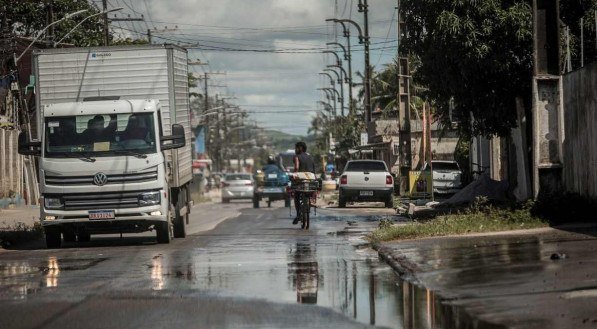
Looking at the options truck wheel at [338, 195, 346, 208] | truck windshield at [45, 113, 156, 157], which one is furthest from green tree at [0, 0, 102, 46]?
truck windshield at [45, 113, 156, 157]

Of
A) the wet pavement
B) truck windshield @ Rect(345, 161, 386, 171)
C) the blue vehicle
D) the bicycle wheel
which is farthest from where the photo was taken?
the blue vehicle

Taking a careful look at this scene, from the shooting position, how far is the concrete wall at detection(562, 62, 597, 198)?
2027 centimetres

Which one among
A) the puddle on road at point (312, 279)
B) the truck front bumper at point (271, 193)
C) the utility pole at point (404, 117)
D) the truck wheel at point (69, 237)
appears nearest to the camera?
the puddle on road at point (312, 279)

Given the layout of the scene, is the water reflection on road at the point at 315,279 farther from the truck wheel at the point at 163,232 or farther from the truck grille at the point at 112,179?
the truck grille at the point at 112,179

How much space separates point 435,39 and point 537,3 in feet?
13.2

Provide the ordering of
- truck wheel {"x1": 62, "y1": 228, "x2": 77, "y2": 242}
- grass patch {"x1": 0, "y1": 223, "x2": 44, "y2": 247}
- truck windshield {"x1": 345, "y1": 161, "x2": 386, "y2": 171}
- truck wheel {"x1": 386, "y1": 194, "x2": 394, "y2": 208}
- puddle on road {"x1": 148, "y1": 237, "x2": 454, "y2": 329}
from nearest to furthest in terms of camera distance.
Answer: puddle on road {"x1": 148, "y1": 237, "x2": 454, "y2": 329} → grass patch {"x1": 0, "y1": 223, "x2": 44, "y2": 247} → truck wheel {"x1": 62, "y1": 228, "x2": 77, "y2": 242} → truck wheel {"x1": 386, "y1": 194, "x2": 394, "y2": 208} → truck windshield {"x1": 345, "y1": 161, "x2": 386, "y2": 171}

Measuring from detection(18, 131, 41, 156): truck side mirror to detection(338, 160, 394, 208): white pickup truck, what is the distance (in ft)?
67.4

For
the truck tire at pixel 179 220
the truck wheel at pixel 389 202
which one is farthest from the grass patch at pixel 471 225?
the truck wheel at pixel 389 202

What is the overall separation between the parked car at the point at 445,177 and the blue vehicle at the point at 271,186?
8430mm

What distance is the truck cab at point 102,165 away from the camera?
20.3m

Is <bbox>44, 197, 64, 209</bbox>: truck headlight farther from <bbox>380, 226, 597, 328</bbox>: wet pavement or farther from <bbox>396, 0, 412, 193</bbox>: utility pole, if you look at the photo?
<bbox>396, 0, 412, 193</bbox>: utility pole

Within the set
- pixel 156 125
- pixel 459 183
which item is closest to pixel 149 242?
pixel 156 125

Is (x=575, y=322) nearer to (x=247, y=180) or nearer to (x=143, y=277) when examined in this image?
(x=143, y=277)

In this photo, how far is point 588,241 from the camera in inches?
617
